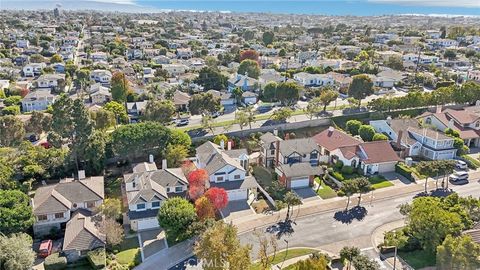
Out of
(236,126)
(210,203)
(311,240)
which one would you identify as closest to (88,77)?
(236,126)

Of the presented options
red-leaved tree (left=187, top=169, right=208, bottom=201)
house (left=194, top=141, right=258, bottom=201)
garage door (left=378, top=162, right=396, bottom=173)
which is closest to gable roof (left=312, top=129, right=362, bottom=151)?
garage door (left=378, top=162, right=396, bottom=173)

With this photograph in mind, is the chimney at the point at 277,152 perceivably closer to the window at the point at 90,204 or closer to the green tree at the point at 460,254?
the window at the point at 90,204

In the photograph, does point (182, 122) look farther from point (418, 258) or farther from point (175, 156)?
point (418, 258)

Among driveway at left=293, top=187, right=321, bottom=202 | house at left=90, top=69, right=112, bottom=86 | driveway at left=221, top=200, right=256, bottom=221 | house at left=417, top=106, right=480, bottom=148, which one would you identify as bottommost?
driveway at left=221, top=200, right=256, bottom=221

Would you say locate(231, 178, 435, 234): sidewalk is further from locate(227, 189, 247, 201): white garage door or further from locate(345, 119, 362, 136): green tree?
locate(345, 119, 362, 136): green tree

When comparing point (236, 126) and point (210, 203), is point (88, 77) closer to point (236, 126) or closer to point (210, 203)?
point (236, 126)
